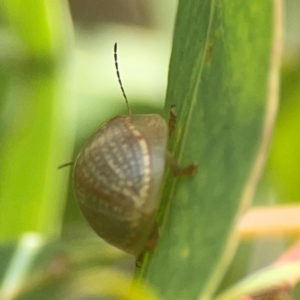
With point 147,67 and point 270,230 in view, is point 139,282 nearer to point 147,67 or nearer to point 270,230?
point 270,230

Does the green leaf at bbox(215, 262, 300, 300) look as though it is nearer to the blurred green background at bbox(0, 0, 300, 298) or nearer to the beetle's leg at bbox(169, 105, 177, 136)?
the beetle's leg at bbox(169, 105, 177, 136)

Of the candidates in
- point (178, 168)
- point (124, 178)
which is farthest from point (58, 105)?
point (178, 168)

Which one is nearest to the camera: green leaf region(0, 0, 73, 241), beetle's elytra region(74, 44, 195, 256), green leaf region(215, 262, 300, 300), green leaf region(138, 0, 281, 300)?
green leaf region(138, 0, 281, 300)

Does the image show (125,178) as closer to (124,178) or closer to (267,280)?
(124,178)

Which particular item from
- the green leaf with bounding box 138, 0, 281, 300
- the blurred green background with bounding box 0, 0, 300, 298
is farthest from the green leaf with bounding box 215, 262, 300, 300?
the blurred green background with bounding box 0, 0, 300, 298

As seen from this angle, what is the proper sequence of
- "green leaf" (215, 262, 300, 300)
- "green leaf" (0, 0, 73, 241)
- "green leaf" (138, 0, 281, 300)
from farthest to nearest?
"green leaf" (0, 0, 73, 241)
"green leaf" (215, 262, 300, 300)
"green leaf" (138, 0, 281, 300)

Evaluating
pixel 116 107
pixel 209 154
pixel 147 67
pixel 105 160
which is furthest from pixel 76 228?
pixel 209 154

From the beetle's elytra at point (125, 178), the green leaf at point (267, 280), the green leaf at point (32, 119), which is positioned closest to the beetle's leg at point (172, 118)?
the beetle's elytra at point (125, 178)
